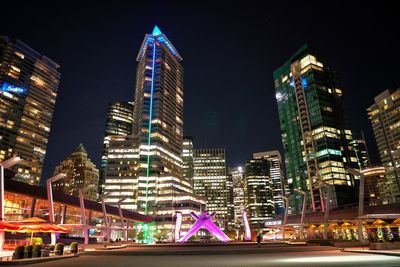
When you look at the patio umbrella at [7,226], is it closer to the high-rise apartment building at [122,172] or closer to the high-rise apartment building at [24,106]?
the high-rise apartment building at [122,172]

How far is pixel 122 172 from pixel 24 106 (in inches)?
2970

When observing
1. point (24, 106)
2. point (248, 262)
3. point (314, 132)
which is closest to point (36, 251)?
point (248, 262)

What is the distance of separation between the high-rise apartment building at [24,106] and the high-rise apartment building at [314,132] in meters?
143

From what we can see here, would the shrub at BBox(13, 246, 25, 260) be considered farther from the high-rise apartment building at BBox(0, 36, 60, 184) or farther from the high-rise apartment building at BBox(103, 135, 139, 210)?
the high-rise apartment building at BBox(0, 36, 60, 184)

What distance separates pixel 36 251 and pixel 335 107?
453 feet

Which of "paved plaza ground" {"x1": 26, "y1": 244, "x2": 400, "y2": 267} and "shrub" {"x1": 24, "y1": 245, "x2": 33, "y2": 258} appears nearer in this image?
"paved plaza ground" {"x1": 26, "y1": 244, "x2": 400, "y2": 267}

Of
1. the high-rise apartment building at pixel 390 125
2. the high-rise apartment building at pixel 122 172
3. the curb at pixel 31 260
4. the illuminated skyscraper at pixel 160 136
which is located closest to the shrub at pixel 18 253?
the curb at pixel 31 260

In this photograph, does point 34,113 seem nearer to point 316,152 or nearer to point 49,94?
point 49,94

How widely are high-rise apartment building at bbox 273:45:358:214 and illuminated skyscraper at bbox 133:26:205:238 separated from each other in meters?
53.7

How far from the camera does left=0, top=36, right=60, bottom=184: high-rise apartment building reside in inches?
6117

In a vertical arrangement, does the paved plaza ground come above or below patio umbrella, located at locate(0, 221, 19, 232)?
below

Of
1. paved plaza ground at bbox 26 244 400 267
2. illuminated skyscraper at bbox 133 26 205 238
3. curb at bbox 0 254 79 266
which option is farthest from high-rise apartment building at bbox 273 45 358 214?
curb at bbox 0 254 79 266

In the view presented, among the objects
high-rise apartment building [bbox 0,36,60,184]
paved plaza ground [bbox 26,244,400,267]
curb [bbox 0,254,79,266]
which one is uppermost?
high-rise apartment building [bbox 0,36,60,184]

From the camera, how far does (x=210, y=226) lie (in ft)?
203
